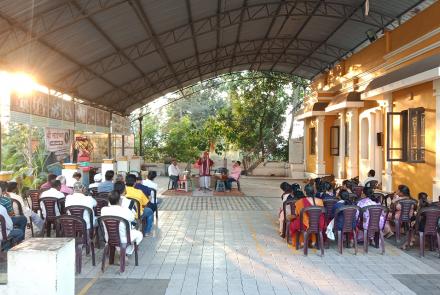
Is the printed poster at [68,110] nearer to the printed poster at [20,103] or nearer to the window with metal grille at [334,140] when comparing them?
the printed poster at [20,103]

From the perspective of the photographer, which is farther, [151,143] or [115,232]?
[151,143]

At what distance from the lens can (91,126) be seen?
754 inches

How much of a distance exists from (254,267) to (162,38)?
38.7ft

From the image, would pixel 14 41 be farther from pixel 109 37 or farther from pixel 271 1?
pixel 271 1

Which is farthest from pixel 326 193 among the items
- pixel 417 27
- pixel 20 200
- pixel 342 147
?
pixel 342 147

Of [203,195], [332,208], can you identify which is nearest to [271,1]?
[203,195]

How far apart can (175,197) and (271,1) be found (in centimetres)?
768

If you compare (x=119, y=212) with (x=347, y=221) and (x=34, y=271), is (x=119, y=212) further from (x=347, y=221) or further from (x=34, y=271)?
(x=347, y=221)

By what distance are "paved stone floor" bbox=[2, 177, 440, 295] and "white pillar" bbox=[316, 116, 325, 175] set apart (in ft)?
38.7

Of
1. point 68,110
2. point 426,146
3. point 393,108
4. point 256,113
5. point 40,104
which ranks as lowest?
point 426,146

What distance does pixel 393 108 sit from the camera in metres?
13.1

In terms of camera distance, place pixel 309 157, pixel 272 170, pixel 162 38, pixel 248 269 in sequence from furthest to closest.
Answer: pixel 272 170, pixel 309 157, pixel 162 38, pixel 248 269

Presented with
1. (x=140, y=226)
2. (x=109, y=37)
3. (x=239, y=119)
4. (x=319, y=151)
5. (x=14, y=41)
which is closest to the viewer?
(x=140, y=226)

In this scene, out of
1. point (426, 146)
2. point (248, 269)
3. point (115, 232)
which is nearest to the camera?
point (115, 232)
